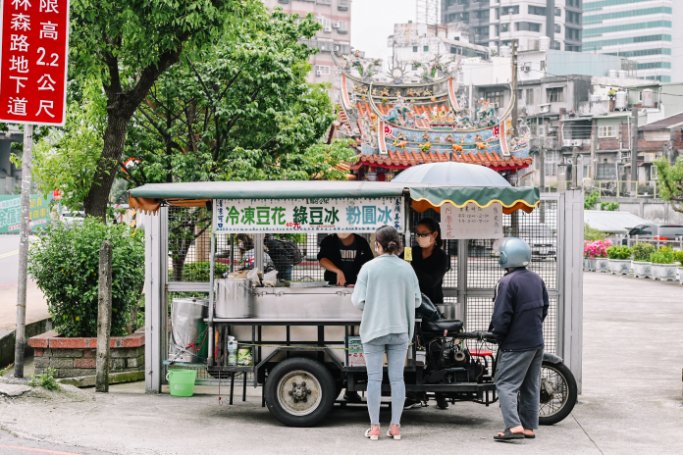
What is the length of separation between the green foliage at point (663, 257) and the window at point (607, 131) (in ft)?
132

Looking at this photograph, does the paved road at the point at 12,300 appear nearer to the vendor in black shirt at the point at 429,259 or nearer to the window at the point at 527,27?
the vendor in black shirt at the point at 429,259

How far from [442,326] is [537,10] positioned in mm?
142322

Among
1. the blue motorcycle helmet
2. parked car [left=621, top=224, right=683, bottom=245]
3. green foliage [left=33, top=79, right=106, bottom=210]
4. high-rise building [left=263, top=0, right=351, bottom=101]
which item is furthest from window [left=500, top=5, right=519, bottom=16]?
the blue motorcycle helmet

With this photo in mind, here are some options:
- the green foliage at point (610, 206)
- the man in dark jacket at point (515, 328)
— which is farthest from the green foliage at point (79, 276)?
the green foliage at point (610, 206)

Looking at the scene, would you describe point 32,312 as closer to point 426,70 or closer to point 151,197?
point 151,197

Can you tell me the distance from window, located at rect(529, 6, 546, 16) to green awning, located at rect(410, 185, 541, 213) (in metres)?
141

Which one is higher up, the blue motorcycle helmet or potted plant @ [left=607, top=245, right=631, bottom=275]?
the blue motorcycle helmet

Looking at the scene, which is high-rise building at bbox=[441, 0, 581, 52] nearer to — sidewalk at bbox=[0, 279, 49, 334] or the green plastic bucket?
sidewalk at bbox=[0, 279, 49, 334]

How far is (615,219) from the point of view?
2328 inches

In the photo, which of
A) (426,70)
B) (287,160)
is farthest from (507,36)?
(287,160)

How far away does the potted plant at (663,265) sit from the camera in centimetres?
3753

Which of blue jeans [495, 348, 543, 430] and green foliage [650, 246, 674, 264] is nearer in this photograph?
blue jeans [495, 348, 543, 430]

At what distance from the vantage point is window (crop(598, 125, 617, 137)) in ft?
257

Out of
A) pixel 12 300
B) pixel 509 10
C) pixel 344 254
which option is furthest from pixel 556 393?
pixel 509 10
